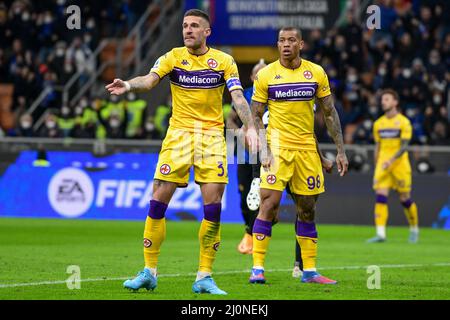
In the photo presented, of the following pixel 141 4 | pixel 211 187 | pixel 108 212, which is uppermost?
pixel 141 4

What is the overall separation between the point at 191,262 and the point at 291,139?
3144 mm

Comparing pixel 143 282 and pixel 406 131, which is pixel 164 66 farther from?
pixel 406 131

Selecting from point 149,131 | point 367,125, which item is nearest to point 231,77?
point 367,125

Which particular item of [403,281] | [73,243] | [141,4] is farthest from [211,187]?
[141,4]

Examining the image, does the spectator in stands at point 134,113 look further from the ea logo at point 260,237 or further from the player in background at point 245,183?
the ea logo at point 260,237

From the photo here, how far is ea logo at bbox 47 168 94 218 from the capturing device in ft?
74.4

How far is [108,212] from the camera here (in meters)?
22.7

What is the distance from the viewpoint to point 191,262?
13547 mm

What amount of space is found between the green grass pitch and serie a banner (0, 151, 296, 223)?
0.69 metres

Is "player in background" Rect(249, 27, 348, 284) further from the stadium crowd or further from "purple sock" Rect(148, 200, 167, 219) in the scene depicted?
the stadium crowd

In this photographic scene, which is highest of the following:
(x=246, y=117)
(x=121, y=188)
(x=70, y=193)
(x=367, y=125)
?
(x=246, y=117)

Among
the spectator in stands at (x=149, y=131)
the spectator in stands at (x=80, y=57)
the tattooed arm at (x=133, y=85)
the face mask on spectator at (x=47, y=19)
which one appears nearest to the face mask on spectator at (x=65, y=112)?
the spectator in stands at (x=149, y=131)
